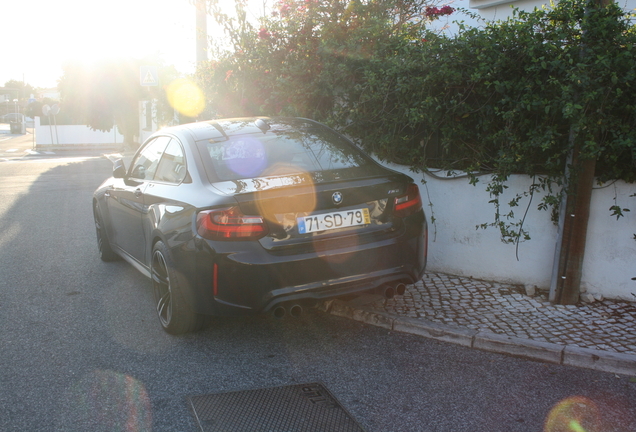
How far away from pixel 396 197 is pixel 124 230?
2.75m

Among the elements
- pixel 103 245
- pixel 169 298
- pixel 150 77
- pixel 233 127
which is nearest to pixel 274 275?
pixel 169 298

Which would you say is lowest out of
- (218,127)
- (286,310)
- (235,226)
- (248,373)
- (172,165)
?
(248,373)

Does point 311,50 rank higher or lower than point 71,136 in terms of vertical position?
higher

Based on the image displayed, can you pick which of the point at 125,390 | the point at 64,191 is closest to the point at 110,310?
the point at 125,390

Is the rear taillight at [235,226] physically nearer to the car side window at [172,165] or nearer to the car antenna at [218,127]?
the car side window at [172,165]

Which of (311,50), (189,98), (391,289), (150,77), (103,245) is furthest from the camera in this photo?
(150,77)

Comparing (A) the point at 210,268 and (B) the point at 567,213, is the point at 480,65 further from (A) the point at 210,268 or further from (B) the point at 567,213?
(A) the point at 210,268

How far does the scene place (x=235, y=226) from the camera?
3822 mm

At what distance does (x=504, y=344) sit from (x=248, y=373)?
1733 millimetres

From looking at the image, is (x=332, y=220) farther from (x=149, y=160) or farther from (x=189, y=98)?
(x=189, y=98)

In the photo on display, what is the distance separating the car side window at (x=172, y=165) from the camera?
461 cm

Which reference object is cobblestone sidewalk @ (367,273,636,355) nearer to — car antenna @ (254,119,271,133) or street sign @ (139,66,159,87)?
car antenna @ (254,119,271,133)

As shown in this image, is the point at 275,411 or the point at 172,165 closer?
the point at 275,411

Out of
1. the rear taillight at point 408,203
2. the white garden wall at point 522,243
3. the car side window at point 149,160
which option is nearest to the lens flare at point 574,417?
the rear taillight at point 408,203
